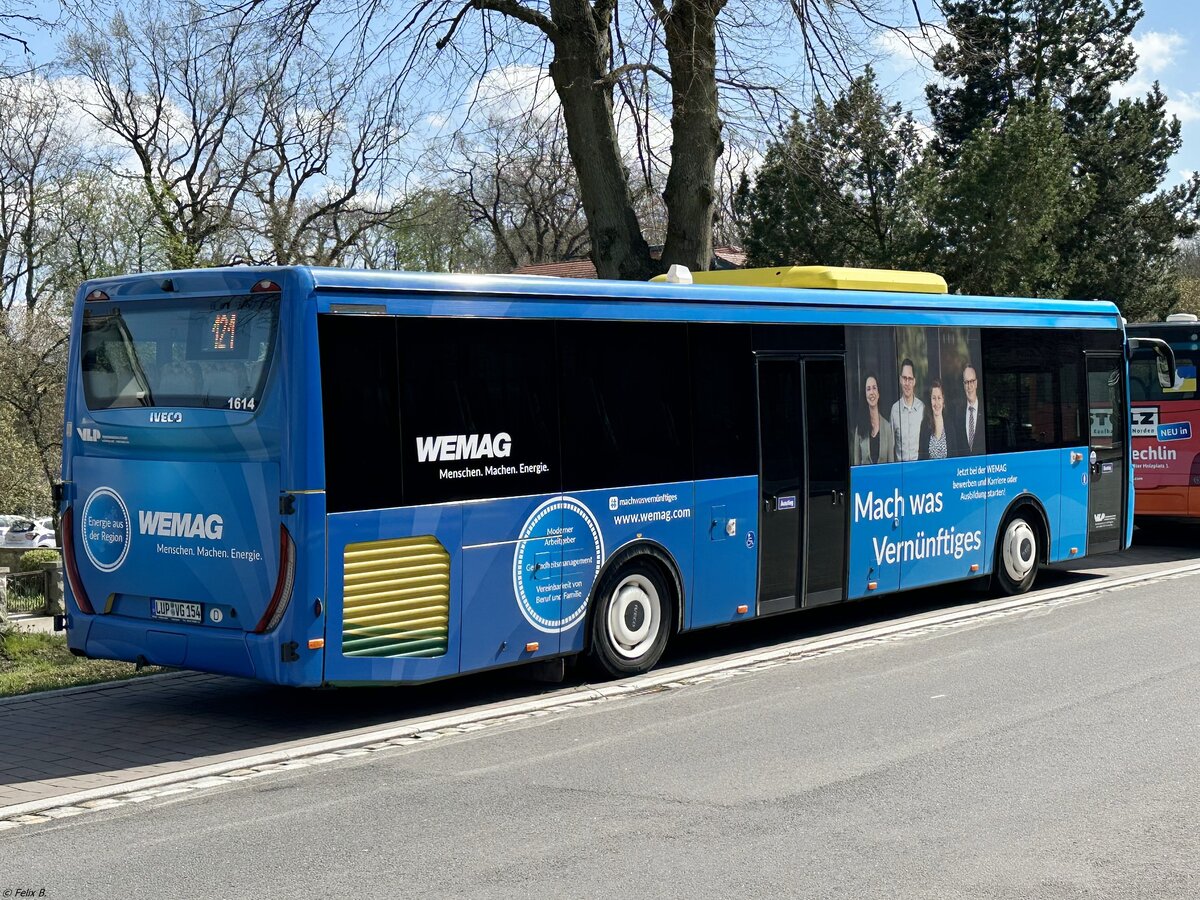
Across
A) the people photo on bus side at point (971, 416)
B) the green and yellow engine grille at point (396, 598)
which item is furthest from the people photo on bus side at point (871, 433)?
the green and yellow engine grille at point (396, 598)

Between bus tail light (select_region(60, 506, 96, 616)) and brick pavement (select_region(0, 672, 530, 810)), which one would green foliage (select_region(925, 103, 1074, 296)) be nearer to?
brick pavement (select_region(0, 672, 530, 810))

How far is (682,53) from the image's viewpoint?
1539 cm

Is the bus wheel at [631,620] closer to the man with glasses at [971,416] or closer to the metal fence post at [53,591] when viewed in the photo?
the man with glasses at [971,416]

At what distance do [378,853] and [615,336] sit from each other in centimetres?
489

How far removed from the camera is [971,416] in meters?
13.5

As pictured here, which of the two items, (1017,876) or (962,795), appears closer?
(1017,876)

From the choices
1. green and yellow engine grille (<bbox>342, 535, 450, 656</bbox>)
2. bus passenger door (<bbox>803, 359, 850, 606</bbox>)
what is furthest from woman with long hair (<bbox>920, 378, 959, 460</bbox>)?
green and yellow engine grille (<bbox>342, 535, 450, 656</bbox>)

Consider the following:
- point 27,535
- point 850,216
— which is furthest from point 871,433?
point 27,535

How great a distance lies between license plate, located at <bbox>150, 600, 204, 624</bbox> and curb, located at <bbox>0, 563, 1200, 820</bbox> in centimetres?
101

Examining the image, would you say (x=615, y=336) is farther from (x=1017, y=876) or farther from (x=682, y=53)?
(x=682, y=53)

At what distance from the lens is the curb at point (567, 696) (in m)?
7.29

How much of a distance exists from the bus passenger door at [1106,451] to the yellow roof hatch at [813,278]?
3278 millimetres

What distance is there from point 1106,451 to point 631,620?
7462mm

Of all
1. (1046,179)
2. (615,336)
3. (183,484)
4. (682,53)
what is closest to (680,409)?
(615,336)
